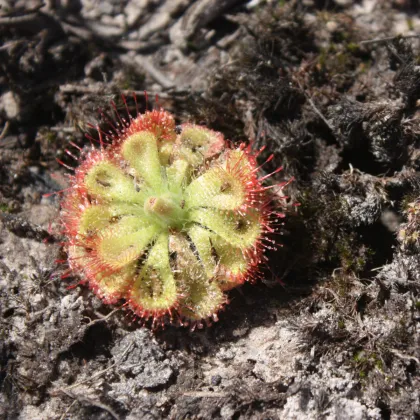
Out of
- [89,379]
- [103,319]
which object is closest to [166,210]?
[103,319]

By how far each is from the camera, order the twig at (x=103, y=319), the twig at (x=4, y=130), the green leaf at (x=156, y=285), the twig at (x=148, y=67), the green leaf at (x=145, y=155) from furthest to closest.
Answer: the twig at (x=148, y=67) < the twig at (x=4, y=130) < the green leaf at (x=145, y=155) < the twig at (x=103, y=319) < the green leaf at (x=156, y=285)

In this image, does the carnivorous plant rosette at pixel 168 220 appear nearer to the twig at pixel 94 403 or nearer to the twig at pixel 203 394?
the twig at pixel 203 394

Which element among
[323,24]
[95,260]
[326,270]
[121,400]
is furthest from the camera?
[323,24]

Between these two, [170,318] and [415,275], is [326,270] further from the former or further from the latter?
[170,318]

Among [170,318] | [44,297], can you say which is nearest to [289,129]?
[170,318]

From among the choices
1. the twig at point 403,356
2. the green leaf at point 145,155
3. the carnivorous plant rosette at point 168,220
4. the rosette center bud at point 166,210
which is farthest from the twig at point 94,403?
the twig at point 403,356

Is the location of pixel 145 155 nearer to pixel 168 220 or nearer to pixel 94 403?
pixel 168 220
